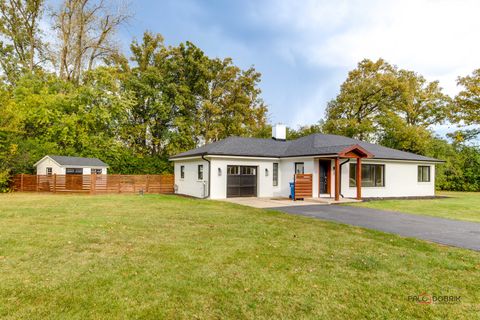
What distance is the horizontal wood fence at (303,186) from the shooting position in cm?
1566

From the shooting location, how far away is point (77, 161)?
2234 cm

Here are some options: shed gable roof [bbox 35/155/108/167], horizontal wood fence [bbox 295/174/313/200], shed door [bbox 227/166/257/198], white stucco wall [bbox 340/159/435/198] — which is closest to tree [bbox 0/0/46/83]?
shed gable roof [bbox 35/155/108/167]

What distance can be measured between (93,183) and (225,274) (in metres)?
17.6

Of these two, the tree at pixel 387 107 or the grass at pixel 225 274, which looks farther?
the tree at pixel 387 107

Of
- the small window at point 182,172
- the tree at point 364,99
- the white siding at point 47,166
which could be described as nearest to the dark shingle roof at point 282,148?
the small window at point 182,172

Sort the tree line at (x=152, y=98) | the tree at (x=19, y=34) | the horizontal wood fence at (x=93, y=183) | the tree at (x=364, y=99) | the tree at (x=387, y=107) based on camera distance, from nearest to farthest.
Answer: the horizontal wood fence at (x=93, y=183) → the tree line at (x=152, y=98) → the tree at (x=19, y=34) → the tree at (x=387, y=107) → the tree at (x=364, y=99)

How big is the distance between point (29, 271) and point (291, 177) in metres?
14.9

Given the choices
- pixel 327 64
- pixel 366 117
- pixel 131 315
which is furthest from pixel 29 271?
pixel 366 117

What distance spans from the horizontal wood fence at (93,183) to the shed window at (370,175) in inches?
488

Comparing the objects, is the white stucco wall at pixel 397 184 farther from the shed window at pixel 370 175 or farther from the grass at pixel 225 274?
the grass at pixel 225 274

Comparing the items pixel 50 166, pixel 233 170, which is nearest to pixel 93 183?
pixel 50 166

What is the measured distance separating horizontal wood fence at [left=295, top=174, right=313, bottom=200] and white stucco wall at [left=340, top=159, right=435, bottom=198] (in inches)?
96.9

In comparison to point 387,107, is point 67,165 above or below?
below

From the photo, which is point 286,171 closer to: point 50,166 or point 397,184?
point 397,184
